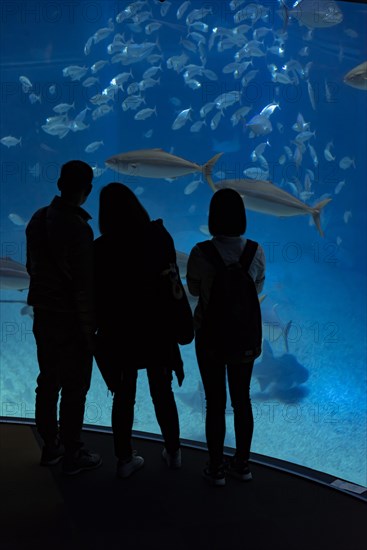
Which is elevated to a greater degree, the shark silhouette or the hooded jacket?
the hooded jacket

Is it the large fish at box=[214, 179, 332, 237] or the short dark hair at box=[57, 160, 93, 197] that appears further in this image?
the large fish at box=[214, 179, 332, 237]

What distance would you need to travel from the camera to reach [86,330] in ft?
7.40

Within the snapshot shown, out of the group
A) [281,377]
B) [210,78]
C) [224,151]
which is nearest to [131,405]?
[281,377]

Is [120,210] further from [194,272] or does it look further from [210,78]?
[210,78]

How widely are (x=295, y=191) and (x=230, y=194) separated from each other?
7.71 m

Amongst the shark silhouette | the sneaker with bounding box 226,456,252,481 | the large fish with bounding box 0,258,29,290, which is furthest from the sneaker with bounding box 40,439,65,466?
the shark silhouette

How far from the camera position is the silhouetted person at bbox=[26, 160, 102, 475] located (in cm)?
221

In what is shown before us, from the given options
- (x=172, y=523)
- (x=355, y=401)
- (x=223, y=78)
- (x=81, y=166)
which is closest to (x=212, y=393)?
(x=172, y=523)

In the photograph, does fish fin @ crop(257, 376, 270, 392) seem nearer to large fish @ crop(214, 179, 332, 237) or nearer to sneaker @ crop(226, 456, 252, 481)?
large fish @ crop(214, 179, 332, 237)

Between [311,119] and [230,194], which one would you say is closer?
[230,194]

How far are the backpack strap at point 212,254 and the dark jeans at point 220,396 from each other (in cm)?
34

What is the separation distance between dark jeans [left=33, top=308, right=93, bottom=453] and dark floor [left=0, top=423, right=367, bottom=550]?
0.86 ft

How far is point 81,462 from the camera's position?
2.46 meters

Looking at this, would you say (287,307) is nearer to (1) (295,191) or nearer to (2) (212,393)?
(1) (295,191)
